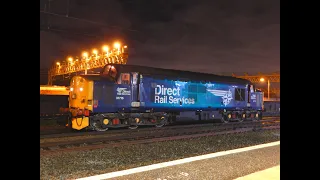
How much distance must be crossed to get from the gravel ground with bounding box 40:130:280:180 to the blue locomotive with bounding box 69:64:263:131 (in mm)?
3827

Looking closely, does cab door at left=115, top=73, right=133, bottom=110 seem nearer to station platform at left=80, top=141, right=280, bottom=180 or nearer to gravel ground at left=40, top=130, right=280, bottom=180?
gravel ground at left=40, top=130, right=280, bottom=180

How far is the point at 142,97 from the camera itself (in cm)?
1434

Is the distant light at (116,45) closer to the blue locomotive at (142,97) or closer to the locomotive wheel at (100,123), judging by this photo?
the blue locomotive at (142,97)

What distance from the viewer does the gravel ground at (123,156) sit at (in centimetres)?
671

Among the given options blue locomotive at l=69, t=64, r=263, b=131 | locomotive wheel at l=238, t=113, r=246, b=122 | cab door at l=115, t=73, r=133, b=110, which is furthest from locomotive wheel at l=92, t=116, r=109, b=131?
locomotive wheel at l=238, t=113, r=246, b=122

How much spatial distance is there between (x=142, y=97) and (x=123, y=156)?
20.7 ft

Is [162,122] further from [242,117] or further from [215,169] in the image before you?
[215,169]

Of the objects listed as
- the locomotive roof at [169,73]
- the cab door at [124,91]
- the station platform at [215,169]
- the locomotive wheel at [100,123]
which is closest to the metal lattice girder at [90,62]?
the locomotive roof at [169,73]

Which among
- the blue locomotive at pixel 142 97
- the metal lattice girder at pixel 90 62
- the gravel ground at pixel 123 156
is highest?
the metal lattice girder at pixel 90 62

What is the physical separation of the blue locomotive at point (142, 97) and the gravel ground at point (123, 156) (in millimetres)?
3827

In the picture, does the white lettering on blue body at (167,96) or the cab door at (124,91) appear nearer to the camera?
the cab door at (124,91)

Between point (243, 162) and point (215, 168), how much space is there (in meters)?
1.19

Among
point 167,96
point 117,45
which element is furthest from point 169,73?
point 117,45
